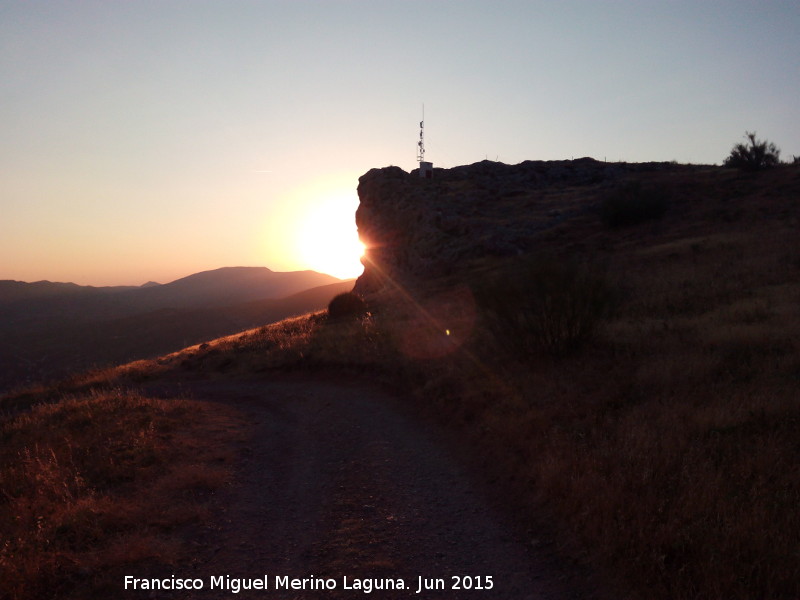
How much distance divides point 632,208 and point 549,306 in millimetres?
24093

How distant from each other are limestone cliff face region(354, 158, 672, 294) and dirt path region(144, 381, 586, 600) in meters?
21.0

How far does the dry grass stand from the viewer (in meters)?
5.24

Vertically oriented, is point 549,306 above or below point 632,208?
below

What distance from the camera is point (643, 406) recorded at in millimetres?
8094

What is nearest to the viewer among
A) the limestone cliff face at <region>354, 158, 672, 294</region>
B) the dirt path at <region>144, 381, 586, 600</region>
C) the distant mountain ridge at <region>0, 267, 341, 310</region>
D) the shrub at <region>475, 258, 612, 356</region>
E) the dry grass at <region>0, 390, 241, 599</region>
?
the dirt path at <region>144, 381, 586, 600</region>

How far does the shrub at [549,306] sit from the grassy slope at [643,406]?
28 cm

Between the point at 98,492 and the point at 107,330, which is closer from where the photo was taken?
the point at 98,492

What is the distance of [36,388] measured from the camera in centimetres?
2045

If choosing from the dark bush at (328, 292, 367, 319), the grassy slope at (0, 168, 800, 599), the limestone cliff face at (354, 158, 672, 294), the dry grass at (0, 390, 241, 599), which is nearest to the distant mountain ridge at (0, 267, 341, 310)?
the limestone cliff face at (354, 158, 672, 294)

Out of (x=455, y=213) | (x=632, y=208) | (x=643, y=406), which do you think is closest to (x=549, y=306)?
(x=643, y=406)

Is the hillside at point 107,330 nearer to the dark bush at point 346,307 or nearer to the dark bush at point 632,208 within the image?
the dark bush at point 346,307

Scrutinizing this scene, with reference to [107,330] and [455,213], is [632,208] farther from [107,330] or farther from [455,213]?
[107,330]

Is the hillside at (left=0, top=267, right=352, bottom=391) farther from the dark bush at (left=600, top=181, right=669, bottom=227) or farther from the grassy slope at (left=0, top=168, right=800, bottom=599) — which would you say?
the dark bush at (left=600, top=181, right=669, bottom=227)

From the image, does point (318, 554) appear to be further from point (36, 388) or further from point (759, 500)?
point (36, 388)
